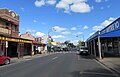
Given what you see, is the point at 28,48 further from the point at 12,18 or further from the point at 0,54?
the point at 0,54

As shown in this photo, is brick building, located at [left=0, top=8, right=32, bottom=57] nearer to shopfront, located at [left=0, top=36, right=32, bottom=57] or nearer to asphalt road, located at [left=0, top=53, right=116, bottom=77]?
shopfront, located at [left=0, top=36, right=32, bottom=57]

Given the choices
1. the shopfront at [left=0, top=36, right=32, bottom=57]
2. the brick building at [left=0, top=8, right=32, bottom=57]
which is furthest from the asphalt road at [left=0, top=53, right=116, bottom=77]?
the brick building at [left=0, top=8, right=32, bottom=57]

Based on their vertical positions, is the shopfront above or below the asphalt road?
above

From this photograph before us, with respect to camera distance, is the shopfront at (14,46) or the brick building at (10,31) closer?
the shopfront at (14,46)

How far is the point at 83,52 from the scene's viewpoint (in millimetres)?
49125

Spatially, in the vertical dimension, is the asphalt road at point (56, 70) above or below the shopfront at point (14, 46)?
below

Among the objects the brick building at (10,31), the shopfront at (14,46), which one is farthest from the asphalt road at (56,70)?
the brick building at (10,31)

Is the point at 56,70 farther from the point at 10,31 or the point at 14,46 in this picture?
the point at 14,46

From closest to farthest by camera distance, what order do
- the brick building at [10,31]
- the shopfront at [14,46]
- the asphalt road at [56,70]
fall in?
the asphalt road at [56,70], the shopfront at [14,46], the brick building at [10,31]

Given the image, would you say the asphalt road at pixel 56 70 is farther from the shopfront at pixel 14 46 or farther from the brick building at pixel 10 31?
the brick building at pixel 10 31

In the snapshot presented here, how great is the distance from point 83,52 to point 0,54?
89.8ft

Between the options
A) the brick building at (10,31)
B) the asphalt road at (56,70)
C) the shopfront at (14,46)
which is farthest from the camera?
the brick building at (10,31)

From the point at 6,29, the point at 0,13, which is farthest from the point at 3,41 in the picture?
the point at 0,13

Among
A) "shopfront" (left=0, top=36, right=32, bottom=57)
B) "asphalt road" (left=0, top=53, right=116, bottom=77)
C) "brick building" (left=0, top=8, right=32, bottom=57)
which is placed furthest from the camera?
"brick building" (left=0, top=8, right=32, bottom=57)
